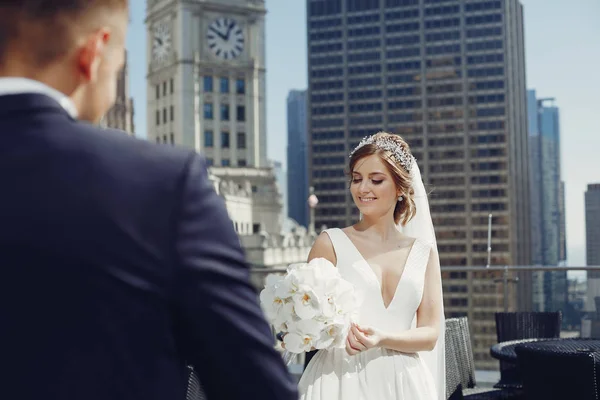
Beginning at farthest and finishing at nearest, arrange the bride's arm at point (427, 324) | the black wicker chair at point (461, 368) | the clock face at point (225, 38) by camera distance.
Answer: the clock face at point (225, 38) < the black wicker chair at point (461, 368) < the bride's arm at point (427, 324)

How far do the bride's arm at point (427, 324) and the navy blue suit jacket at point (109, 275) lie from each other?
105 inches

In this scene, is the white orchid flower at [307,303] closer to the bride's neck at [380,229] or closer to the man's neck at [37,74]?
the bride's neck at [380,229]

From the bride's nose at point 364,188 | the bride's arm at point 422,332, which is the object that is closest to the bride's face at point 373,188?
the bride's nose at point 364,188

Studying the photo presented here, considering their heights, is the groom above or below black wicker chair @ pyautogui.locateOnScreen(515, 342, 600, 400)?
above

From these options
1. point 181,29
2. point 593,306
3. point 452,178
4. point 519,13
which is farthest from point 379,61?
point 593,306

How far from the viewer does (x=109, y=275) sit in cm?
113

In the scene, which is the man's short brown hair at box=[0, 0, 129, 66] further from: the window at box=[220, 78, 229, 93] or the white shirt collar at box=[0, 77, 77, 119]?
the window at box=[220, 78, 229, 93]

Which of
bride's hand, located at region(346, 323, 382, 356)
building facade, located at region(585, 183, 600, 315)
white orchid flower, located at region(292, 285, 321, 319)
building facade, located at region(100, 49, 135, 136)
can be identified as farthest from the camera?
building facade, located at region(585, 183, 600, 315)

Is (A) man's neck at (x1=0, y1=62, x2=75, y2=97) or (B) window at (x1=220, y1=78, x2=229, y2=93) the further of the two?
(B) window at (x1=220, y1=78, x2=229, y2=93)

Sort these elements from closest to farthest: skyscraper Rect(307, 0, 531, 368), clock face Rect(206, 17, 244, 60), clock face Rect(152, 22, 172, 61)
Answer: clock face Rect(206, 17, 244, 60), clock face Rect(152, 22, 172, 61), skyscraper Rect(307, 0, 531, 368)

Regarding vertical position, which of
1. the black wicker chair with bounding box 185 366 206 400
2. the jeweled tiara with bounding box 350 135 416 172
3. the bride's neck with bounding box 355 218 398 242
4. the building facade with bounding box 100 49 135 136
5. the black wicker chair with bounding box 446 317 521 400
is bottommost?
the black wicker chair with bounding box 446 317 521 400

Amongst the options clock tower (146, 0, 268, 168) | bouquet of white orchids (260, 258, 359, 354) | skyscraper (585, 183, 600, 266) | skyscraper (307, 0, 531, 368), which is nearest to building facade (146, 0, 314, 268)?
clock tower (146, 0, 268, 168)

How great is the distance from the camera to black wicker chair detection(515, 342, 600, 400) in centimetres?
Result: 476

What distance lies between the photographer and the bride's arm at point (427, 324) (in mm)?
3826
